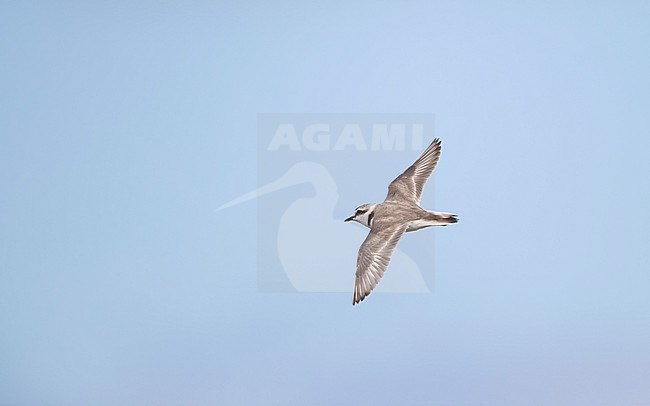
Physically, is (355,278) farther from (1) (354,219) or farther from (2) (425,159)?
(2) (425,159)

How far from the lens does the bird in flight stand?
595 cm

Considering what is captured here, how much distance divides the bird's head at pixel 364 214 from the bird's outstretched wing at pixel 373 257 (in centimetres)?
43

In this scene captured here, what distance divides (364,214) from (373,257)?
94 cm

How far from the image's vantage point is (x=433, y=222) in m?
6.51

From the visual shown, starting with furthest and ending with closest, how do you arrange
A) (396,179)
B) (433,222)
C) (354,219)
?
(396,179)
(354,219)
(433,222)

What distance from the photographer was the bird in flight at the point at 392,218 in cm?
595

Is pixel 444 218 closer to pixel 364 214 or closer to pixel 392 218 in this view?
pixel 392 218

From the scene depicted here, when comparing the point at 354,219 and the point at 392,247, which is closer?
the point at 392,247

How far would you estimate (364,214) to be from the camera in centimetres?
691

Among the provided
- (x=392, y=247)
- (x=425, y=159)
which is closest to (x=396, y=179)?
(x=425, y=159)

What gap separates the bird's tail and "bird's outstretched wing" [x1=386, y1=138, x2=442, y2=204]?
76 cm

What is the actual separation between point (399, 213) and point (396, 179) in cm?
95

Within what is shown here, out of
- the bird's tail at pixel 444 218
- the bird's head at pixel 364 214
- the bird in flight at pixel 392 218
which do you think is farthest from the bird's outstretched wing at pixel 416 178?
the bird's tail at pixel 444 218

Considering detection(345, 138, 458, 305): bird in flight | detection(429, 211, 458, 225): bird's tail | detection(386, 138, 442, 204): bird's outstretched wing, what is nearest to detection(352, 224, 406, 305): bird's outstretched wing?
detection(345, 138, 458, 305): bird in flight
